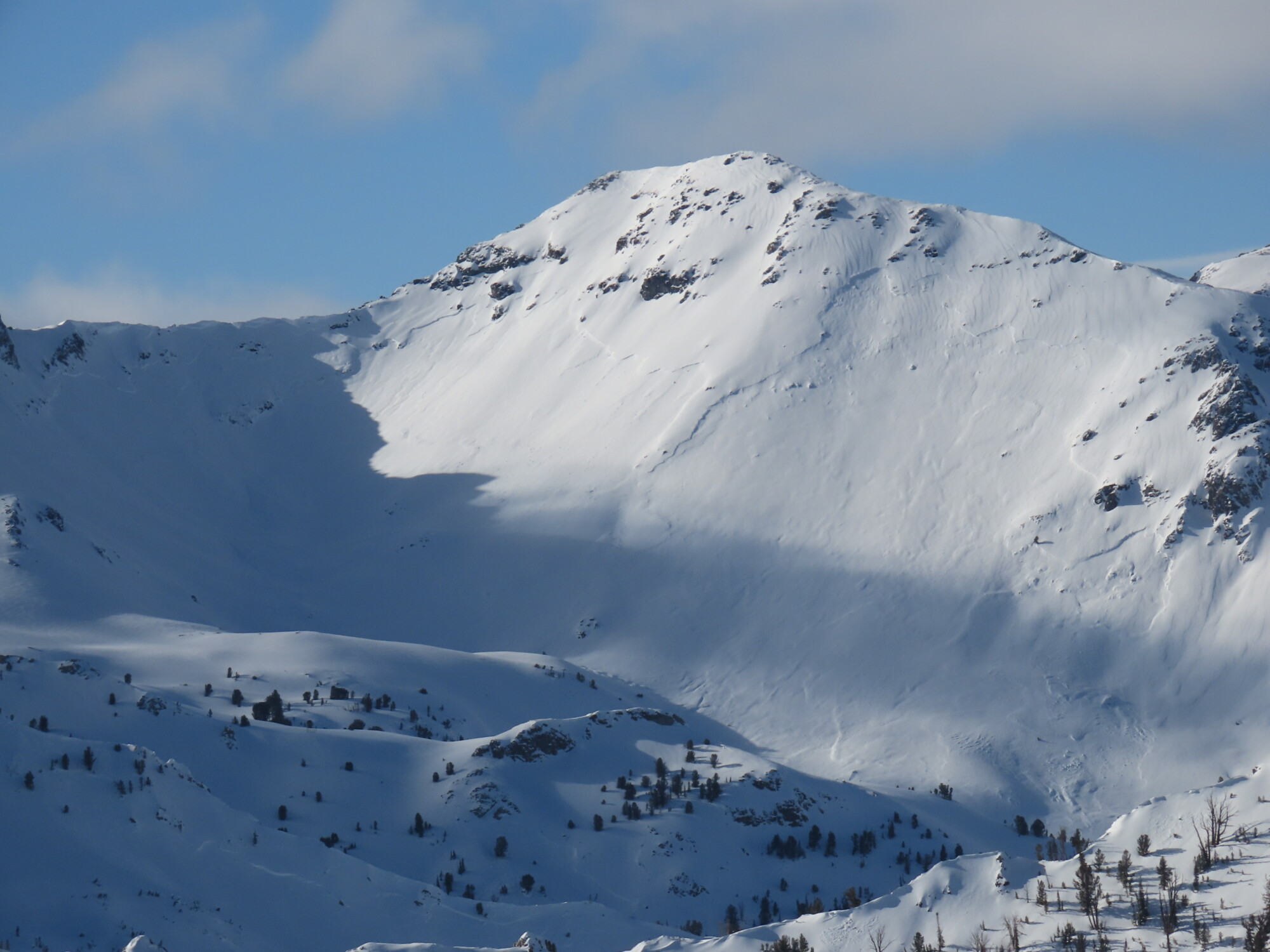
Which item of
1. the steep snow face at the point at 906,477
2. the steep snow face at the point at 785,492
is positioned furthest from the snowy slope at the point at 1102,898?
the steep snow face at the point at 906,477

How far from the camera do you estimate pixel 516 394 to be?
177 m

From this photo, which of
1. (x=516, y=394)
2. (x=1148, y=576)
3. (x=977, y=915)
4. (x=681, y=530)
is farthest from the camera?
(x=516, y=394)

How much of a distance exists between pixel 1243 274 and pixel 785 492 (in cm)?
8610

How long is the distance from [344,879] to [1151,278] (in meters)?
117

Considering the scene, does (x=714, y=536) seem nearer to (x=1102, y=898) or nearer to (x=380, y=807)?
(x=380, y=807)

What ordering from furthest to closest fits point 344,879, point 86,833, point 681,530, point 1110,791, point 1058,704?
point 681,530, point 1058,704, point 1110,791, point 344,879, point 86,833

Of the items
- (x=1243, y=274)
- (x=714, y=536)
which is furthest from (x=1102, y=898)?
(x=1243, y=274)

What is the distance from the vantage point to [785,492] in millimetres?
142375

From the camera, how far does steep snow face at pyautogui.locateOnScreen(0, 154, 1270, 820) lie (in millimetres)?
116062

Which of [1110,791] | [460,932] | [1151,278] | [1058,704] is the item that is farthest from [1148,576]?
[460,932]

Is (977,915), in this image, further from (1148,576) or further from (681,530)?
(681,530)

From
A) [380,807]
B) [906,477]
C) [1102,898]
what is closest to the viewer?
[1102,898]

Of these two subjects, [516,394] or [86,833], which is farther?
[516,394]

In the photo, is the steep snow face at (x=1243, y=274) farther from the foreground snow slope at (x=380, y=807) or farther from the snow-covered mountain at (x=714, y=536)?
the foreground snow slope at (x=380, y=807)
